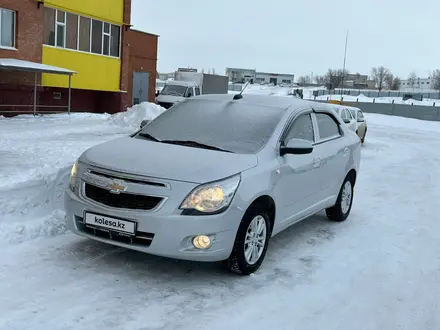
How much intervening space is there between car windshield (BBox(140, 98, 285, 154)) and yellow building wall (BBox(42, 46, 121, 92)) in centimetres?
1710

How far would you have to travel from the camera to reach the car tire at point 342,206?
23.5 ft

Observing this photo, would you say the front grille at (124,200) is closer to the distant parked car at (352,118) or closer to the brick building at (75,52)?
the distant parked car at (352,118)

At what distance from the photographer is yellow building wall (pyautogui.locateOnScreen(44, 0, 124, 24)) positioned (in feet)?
72.7

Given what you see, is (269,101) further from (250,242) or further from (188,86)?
(188,86)

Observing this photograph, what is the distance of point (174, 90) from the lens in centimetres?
2888

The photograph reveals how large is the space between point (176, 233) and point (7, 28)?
60.3 feet

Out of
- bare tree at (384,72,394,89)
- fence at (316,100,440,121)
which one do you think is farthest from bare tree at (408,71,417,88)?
fence at (316,100,440,121)

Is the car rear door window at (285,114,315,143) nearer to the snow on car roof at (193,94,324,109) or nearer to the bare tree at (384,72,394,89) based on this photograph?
the snow on car roof at (193,94,324,109)

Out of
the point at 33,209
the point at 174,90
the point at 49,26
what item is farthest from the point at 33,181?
the point at 174,90

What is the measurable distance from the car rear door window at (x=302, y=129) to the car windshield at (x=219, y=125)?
0.20 m

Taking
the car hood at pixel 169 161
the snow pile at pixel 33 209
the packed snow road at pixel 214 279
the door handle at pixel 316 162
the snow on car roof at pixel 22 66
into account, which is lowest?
the packed snow road at pixel 214 279

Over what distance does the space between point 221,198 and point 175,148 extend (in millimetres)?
910

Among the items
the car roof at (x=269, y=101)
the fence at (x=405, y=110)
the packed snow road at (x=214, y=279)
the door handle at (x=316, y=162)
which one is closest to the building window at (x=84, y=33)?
the packed snow road at (x=214, y=279)

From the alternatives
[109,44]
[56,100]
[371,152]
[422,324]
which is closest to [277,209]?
[422,324]
